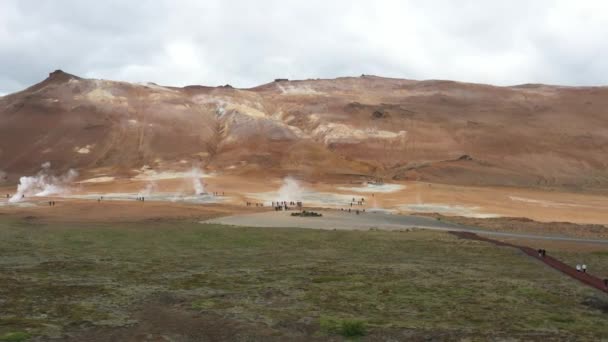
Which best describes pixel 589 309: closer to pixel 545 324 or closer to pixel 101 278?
pixel 545 324

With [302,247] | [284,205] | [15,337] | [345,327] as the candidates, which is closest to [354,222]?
[302,247]

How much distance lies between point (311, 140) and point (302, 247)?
132177 mm

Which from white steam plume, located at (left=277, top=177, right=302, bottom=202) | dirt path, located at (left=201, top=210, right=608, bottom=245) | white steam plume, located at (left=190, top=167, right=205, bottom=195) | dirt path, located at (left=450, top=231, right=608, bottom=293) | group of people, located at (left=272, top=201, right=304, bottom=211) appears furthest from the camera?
white steam plume, located at (left=190, top=167, right=205, bottom=195)

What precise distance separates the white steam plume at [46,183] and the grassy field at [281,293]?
71660mm

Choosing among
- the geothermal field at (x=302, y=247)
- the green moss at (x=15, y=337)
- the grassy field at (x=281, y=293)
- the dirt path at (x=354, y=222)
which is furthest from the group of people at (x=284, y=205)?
the green moss at (x=15, y=337)

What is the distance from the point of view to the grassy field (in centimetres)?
1628

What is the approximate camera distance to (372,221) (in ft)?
197

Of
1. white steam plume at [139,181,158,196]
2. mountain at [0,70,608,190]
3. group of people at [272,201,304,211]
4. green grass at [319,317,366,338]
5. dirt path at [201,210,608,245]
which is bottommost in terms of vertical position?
green grass at [319,317,366,338]

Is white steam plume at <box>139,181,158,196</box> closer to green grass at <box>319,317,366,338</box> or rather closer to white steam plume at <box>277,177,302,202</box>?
white steam plume at <box>277,177,302,202</box>

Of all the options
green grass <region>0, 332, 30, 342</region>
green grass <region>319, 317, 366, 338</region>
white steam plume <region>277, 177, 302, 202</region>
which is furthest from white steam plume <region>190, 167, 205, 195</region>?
green grass <region>0, 332, 30, 342</region>

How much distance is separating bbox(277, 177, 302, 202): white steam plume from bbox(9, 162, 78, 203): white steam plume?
39225mm

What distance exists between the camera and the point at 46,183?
128750 mm

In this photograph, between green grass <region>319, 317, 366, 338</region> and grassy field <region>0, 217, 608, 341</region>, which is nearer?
green grass <region>319, 317, 366, 338</region>

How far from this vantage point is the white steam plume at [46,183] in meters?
105
